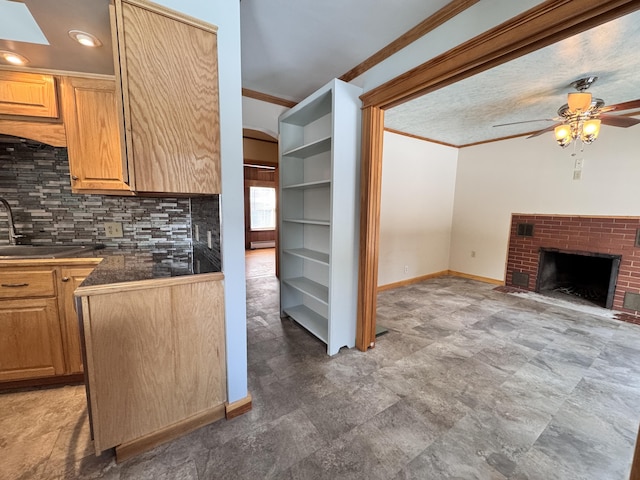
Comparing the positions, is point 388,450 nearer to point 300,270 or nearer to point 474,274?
point 300,270

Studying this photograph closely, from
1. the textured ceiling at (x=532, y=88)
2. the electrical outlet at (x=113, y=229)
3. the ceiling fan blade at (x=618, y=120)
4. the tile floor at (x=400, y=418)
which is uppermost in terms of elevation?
the textured ceiling at (x=532, y=88)

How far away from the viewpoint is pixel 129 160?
120 cm

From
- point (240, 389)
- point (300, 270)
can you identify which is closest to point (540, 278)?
point (300, 270)

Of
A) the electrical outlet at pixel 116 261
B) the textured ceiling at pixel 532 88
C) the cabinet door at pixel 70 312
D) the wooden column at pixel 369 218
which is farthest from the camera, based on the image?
the wooden column at pixel 369 218

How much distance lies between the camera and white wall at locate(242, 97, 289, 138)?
2900 mm

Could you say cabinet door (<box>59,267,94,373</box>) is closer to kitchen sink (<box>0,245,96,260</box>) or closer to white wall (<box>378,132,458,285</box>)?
kitchen sink (<box>0,245,96,260</box>)

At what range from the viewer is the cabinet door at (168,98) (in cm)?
116

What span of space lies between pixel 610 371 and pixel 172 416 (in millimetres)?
3295

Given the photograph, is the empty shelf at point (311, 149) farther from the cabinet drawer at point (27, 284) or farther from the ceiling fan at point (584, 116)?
the ceiling fan at point (584, 116)

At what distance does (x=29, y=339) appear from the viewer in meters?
1.69

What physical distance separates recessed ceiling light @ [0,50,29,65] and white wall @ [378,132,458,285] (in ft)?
11.9

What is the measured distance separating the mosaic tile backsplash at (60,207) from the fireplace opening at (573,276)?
4980 mm

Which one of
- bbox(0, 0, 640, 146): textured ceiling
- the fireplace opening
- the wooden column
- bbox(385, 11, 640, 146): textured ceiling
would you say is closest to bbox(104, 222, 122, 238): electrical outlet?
bbox(0, 0, 640, 146): textured ceiling

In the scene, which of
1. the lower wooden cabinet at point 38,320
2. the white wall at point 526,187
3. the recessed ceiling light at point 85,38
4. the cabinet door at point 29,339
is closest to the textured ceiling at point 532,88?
the white wall at point 526,187
